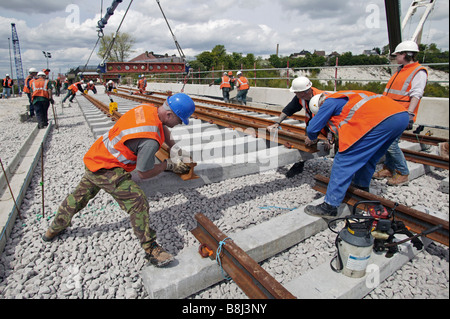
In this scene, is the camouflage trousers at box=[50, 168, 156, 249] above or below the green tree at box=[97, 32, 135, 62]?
below

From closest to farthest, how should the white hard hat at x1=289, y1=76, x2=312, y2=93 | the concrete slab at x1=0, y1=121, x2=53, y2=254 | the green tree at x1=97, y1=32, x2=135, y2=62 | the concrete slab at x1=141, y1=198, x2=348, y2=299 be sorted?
the concrete slab at x1=141, y1=198, x2=348, y2=299 → the concrete slab at x1=0, y1=121, x2=53, y2=254 → the white hard hat at x1=289, y1=76, x2=312, y2=93 → the green tree at x1=97, y1=32, x2=135, y2=62

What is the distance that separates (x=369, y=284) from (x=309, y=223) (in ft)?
2.81

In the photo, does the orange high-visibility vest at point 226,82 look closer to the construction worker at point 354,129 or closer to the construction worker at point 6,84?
the construction worker at point 354,129

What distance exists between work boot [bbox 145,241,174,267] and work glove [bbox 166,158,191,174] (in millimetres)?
1036

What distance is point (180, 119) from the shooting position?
2879 millimetres

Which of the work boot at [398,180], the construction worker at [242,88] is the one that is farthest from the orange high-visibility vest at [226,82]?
the work boot at [398,180]

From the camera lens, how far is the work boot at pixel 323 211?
3.28 metres

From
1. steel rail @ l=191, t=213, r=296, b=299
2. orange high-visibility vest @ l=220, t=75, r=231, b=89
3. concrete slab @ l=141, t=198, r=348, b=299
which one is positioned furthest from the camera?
orange high-visibility vest @ l=220, t=75, r=231, b=89

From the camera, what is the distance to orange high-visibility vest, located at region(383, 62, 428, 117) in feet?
13.9

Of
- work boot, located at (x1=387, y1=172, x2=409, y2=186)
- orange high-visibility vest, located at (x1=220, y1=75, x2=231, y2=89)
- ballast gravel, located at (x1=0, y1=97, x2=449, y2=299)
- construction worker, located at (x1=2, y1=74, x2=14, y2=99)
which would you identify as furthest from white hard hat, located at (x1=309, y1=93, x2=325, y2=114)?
construction worker, located at (x1=2, y1=74, x2=14, y2=99)

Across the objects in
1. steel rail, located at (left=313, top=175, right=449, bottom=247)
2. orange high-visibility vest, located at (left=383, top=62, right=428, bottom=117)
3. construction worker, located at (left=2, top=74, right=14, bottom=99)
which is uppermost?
construction worker, located at (left=2, top=74, right=14, bottom=99)

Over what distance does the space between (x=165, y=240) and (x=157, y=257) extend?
65 cm

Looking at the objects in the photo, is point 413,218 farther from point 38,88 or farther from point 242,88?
point 242,88

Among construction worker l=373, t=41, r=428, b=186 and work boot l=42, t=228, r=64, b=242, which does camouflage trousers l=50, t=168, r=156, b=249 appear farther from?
construction worker l=373, t=41, r=428, b=186
